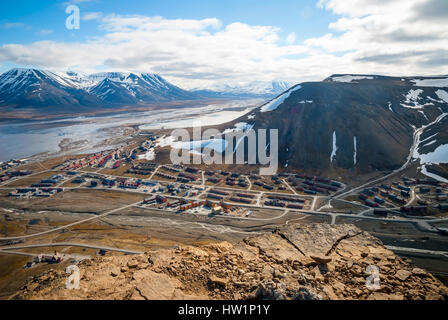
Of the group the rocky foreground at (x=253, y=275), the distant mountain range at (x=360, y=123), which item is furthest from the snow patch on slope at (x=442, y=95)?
the rocky foreground at (x=253, y=275)

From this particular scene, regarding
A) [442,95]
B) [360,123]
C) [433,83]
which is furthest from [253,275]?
[433,83]

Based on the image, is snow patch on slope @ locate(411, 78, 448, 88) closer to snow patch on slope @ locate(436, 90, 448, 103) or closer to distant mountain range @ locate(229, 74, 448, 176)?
distant mountain range @ locate(229, 74, 448, 176)

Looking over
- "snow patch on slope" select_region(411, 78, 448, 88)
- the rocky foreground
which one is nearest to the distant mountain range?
"snow patch on slope" select_region(411, 78, 448, 88)

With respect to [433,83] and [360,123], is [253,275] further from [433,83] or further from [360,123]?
[433,83]
